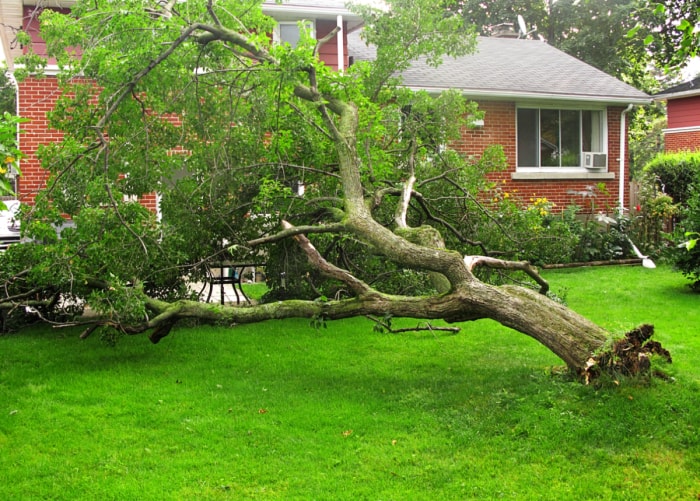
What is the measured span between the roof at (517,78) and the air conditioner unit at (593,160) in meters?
1.26

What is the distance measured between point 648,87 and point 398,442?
110ft

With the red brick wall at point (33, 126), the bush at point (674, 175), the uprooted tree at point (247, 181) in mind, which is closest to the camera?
the uprooted tree at point (247, 181)

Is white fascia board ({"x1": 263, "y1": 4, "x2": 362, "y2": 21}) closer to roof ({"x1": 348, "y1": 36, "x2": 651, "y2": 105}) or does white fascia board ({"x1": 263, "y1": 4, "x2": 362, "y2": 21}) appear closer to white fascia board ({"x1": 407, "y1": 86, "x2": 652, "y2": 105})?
roof ({"x1": 348, "y1": 36, "x2": 651, "y2": 105})

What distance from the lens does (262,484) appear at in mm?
4906

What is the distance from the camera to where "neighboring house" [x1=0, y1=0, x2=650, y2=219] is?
16.7 metres

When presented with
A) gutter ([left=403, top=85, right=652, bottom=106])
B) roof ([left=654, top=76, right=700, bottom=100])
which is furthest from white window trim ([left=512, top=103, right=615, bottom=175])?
roof ([left=654, top=76, right=700, bottom=100])

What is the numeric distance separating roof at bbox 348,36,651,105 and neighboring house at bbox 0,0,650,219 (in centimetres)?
2

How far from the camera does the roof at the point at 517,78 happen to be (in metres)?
17.0

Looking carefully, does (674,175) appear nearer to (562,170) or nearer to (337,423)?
(562,170)

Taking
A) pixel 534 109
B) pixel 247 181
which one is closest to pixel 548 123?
pixel 534 109

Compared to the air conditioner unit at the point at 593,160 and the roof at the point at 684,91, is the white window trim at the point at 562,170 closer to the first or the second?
the air conditioner unit at the point at 593,160

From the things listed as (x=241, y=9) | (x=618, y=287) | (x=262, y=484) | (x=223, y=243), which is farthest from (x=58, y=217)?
(x=618, y=287)

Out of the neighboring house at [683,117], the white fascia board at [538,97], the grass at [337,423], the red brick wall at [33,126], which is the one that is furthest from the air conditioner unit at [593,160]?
the red brick wall at [33,126]

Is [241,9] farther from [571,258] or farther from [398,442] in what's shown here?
[571,258]
